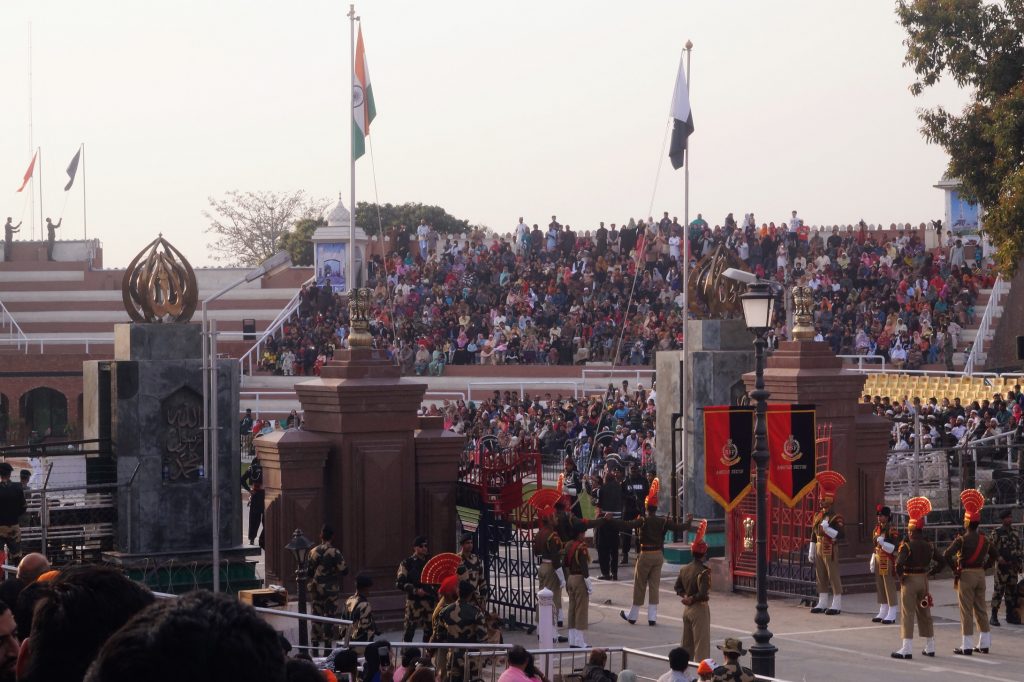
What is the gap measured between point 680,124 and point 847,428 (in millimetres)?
7032

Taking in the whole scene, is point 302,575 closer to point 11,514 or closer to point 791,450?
point 11,514

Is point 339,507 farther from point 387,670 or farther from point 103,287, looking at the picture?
point 103,287

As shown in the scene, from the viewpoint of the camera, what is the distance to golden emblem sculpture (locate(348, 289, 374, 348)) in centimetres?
1783

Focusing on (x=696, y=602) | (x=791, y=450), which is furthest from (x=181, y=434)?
(x=791, y=450)

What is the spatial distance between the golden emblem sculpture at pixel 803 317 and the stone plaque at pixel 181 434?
325 inches

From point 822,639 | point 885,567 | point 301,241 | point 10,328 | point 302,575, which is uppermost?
point 301,241

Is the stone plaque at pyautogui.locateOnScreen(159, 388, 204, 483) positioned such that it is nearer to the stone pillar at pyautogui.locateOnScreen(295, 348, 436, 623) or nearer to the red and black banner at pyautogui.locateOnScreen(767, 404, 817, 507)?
the stone pillar at pyautogui.locateOnScreen(295, 348, 436, 623)

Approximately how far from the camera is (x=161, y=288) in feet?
57.1

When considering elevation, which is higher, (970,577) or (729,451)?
(729,451)

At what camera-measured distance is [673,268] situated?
45.0 metres

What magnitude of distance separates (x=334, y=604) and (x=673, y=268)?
30507 millimetres

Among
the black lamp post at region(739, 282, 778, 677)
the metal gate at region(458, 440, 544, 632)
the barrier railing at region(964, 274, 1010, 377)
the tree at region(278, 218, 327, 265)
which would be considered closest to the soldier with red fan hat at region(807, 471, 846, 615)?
the metal gate at region(458, 440, 544, 632)

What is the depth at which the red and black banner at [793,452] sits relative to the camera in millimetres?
18797

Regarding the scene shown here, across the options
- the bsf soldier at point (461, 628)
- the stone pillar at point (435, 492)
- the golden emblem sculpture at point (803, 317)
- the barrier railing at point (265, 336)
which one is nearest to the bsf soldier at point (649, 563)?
the stone pillar at point (435, 492)
